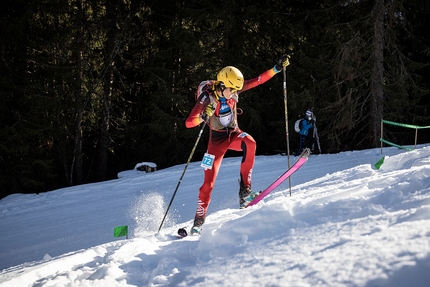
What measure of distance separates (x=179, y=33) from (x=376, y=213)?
13.6 meters

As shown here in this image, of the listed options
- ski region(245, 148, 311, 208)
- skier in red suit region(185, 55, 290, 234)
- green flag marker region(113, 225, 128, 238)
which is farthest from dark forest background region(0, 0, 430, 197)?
→ green flag marker region(113, 225, 128, 238)

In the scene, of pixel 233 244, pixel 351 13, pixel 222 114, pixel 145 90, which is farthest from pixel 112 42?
pixel 233 244

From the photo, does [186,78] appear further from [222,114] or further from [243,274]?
[243,274]

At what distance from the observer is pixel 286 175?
5266 mm

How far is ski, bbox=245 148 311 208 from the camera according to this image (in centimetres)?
523

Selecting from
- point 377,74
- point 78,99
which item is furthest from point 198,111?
point 78,99

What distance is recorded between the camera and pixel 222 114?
17.7 feet

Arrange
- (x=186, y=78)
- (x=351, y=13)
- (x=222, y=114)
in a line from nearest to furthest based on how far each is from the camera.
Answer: (x=222, y=114) < (x=351, y=13) < (x=186, y=78)

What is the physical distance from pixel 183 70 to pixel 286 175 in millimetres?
12251

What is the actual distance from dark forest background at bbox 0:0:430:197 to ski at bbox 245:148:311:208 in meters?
8.71

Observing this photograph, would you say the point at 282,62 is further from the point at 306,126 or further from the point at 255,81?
the point at 306,126

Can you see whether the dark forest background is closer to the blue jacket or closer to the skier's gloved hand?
the blue jacket

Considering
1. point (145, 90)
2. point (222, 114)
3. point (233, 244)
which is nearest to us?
point (233, 244)

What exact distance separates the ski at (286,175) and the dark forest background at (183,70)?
871 centimetres
